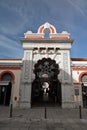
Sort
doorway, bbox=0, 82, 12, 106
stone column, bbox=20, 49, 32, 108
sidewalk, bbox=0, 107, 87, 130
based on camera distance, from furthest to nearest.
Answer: doorway, bbox=0, 82, 12, 106 < stone column, bbox=20, 49, 32, 108 < sidewalk, bbox=0, 107, 87, 130

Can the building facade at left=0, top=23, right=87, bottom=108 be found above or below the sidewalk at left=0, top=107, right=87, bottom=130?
above

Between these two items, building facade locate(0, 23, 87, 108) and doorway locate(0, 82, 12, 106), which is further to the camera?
doorway locate(0, 82, 12, 106)

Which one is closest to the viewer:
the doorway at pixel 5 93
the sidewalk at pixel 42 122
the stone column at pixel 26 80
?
the sidewalk at pixel 42 122

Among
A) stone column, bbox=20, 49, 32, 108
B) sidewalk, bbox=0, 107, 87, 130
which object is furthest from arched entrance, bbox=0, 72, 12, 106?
sidewalk, bbox=0, 107, 87, 130

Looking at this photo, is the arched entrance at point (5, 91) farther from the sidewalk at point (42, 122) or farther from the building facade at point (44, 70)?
the sidewalk at point (42, 122)

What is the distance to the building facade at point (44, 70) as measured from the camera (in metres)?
15.3

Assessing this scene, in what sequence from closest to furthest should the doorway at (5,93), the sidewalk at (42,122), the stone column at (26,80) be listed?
the sidewalk at (42,122), the stone column at (26,80), the doorway at (5,93)

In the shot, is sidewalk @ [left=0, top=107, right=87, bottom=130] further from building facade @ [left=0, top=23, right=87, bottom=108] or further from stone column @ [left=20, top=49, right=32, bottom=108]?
building facade @ [left=0, top=23, right=87, bottom=108]

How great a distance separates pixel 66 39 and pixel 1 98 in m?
11.0

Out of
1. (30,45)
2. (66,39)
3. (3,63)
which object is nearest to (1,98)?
(3,63)

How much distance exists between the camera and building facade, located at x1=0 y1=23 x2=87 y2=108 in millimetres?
15281

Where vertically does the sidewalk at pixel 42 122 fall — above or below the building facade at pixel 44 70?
below

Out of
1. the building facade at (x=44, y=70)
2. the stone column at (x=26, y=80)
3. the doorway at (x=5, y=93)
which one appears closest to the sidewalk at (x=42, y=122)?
Answer: the stone column at (x=26, y=80)

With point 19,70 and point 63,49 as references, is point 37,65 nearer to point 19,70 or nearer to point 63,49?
point 19,70
